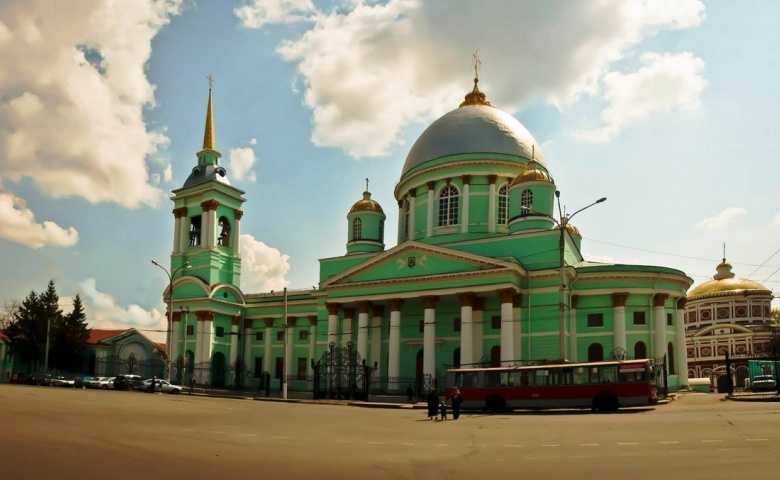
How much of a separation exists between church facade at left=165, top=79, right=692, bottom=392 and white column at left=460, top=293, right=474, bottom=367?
0.06 m

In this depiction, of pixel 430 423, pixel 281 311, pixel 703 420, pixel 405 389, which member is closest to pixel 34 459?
pixel 430 423

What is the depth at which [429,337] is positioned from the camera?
39750 mm

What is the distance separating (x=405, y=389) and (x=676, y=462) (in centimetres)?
3064

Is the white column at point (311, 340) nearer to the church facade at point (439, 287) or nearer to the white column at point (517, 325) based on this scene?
the church facade at point (439, 287)


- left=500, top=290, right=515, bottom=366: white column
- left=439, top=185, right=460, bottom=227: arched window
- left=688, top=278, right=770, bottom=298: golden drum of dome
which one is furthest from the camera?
left=688, top=278, right=770, bottom=298: golden drum of dome

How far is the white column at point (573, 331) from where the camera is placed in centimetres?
3822

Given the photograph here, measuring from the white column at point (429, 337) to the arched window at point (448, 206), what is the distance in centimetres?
775

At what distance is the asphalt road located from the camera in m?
10.0

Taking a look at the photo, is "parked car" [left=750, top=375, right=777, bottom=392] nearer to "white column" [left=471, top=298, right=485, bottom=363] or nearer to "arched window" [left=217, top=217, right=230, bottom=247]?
"white column" [left=471, top=298, right=485, bottom=363]

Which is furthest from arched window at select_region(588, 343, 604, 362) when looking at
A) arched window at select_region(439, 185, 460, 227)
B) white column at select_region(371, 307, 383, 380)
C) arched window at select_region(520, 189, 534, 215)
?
white column at select_region(371, 307, 383, 380)

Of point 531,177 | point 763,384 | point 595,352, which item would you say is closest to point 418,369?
point 595,352

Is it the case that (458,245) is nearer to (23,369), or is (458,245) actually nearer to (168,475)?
(168,475)

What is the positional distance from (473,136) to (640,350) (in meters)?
17.7

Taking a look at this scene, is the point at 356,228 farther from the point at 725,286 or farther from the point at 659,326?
the point at 725,286
